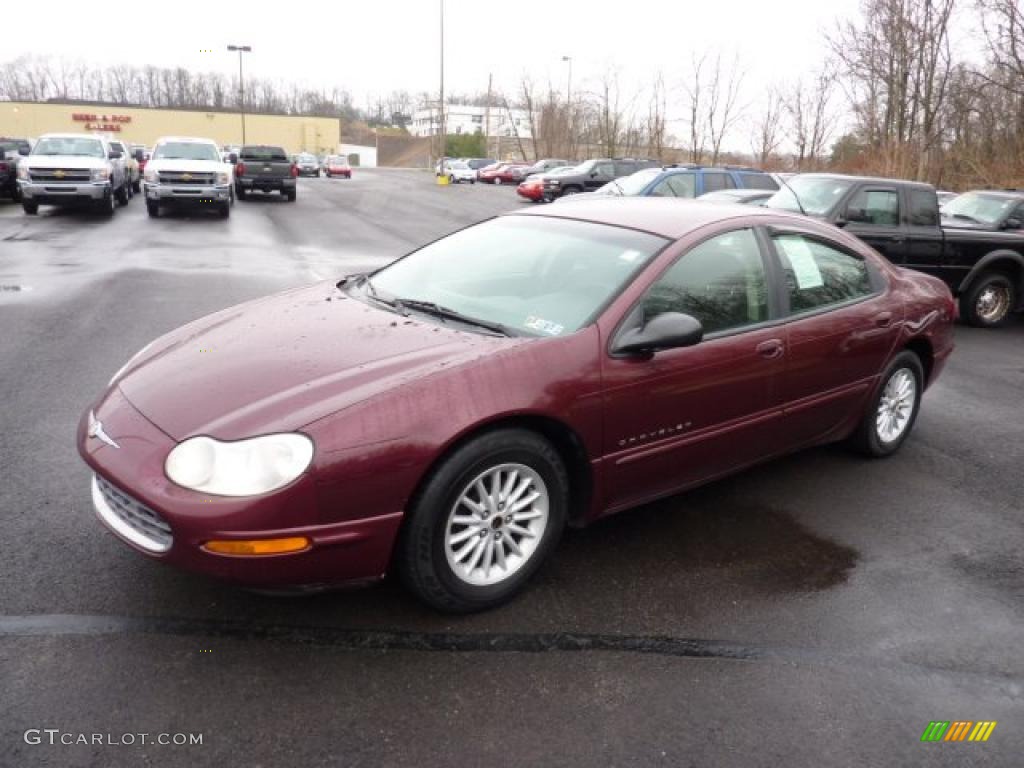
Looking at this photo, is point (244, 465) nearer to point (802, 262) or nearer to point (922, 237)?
point (802, 262)

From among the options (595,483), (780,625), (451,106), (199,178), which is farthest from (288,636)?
(451,106)

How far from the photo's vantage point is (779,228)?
429cm

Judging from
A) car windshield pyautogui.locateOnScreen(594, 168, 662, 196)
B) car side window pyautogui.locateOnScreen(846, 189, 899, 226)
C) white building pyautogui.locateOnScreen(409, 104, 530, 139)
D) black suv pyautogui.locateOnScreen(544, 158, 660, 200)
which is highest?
white building pyautogui.locateOnScreen(409, 104, 530, 139)

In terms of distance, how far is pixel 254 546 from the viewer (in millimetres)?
2697

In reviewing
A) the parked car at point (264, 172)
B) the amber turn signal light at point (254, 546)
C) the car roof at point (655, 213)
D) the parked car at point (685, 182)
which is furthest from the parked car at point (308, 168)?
the amber turn signal light at point (254, 546)

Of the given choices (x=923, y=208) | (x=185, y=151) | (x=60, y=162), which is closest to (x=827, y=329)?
(x=923, y=208)

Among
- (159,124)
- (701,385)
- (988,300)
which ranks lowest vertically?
(988,300)

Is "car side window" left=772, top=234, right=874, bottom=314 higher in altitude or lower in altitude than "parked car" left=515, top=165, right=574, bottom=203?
lower

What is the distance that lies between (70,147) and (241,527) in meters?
19.2

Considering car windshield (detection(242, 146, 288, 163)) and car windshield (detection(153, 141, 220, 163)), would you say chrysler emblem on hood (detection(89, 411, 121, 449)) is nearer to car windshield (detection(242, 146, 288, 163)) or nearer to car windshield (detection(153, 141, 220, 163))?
car windshield (detection(153, 141, 220, 163))

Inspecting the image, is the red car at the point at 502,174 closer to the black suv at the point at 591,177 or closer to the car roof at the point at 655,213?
the black suv at the point at 591,177

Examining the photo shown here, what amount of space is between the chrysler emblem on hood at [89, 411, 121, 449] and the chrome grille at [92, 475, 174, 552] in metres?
0.14

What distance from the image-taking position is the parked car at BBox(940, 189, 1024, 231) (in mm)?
10844
